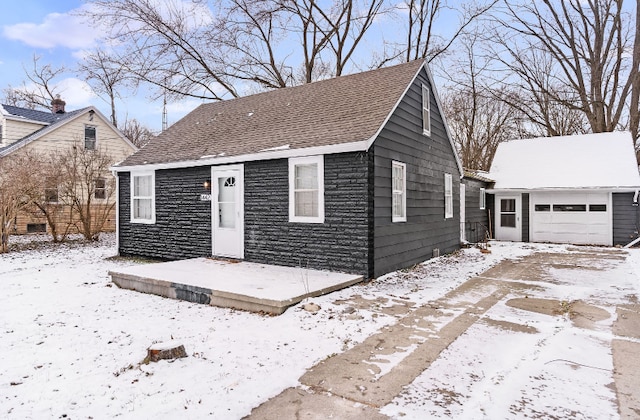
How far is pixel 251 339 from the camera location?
447 cm

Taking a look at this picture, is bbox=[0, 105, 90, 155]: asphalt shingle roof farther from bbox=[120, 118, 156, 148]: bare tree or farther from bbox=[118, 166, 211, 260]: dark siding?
bbox=[118, 166, 211, 260]: dark siding

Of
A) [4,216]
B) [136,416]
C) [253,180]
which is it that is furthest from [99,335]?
[4,216]

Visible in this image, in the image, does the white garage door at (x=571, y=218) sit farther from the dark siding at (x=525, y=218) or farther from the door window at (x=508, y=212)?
the door window at (x=508, y=212)

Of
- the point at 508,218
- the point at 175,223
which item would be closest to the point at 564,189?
the point at 508,218

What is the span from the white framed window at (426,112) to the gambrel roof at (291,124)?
0.87 meters

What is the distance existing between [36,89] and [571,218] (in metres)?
32.6

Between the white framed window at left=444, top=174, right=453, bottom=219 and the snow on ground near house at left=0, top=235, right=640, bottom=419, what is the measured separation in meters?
4.94

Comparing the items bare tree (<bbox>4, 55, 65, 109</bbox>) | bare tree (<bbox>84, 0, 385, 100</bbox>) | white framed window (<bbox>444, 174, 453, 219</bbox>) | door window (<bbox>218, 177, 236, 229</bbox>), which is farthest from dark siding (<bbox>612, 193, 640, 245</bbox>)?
bare tree (<bbox>4, 55, 65, 109</bbox>)

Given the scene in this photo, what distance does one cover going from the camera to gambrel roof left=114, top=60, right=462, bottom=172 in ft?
25.5

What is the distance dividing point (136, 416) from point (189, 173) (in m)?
7.90

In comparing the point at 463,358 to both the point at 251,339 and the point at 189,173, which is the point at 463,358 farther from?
the point at 189,173

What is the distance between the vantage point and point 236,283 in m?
6.57

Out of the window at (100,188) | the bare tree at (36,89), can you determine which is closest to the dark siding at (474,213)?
the window at (100,188)

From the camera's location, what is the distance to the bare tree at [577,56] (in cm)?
2080
